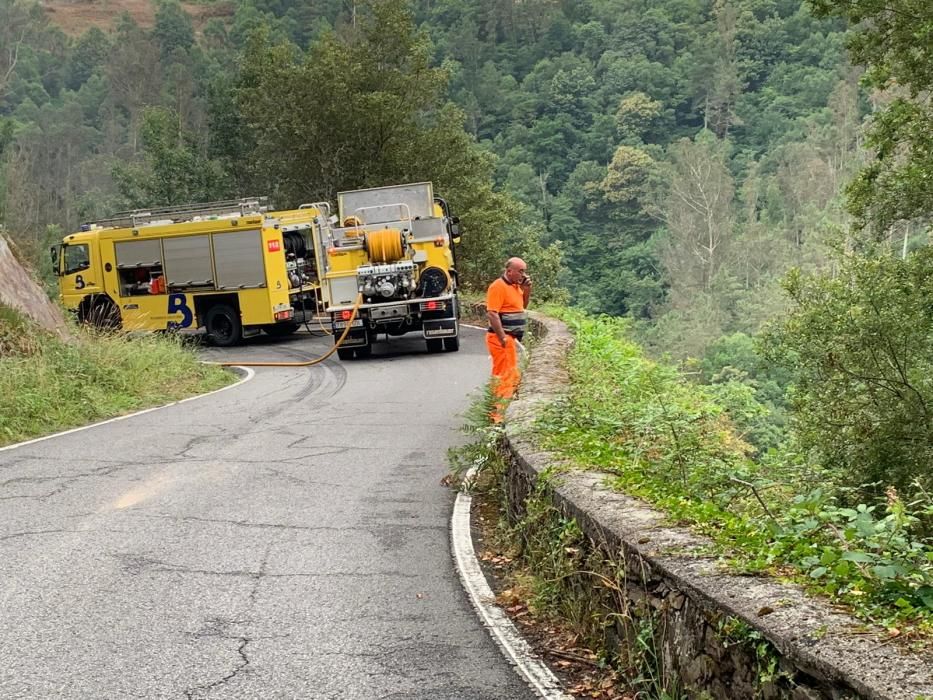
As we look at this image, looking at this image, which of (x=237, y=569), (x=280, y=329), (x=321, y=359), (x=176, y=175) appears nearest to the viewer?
(x=237, y=569)

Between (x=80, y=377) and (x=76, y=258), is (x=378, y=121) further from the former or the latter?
(x=80, y=377)

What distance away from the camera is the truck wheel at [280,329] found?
27.0 m

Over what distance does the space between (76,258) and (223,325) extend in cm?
429

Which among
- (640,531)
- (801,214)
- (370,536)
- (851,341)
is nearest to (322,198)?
(851,341)

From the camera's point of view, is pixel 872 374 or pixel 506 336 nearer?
pixel 506 336

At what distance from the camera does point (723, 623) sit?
148 inches

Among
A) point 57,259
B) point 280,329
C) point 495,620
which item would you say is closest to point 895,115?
point 495,620

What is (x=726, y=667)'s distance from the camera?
3.76 meters

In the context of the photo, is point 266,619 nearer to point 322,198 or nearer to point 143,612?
point 143,612

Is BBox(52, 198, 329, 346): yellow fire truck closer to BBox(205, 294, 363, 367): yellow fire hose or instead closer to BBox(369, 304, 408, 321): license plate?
BBox(205, 294, 363, 367): yellow fire hose

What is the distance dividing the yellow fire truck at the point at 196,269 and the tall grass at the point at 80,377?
19.4 ft

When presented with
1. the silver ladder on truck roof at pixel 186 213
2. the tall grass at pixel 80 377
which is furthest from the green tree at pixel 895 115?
the silver ladder on truck roof at pixel 186 213

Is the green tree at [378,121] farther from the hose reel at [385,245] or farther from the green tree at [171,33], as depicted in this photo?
the green tree at [171,33]

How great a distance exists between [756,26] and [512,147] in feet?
117
